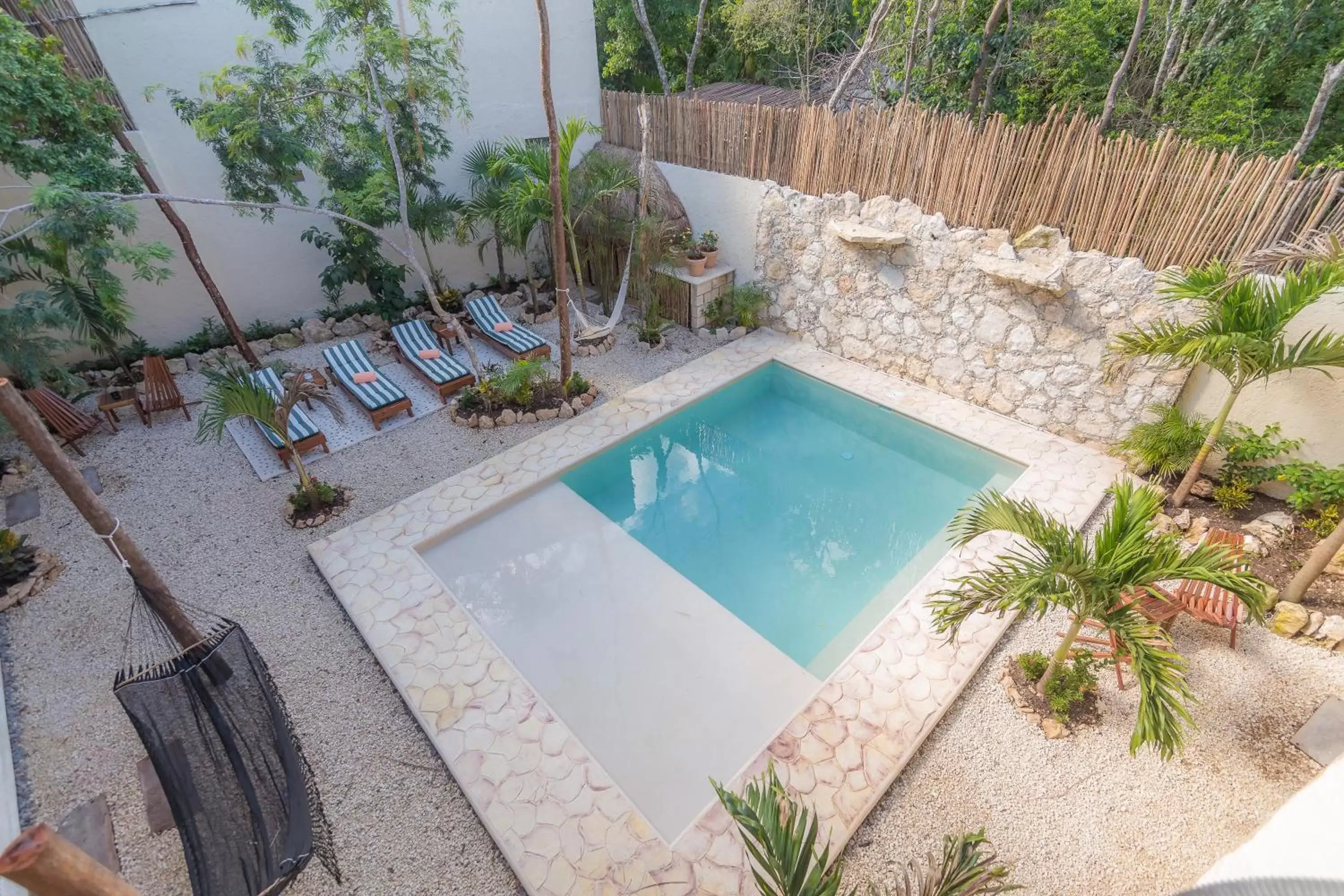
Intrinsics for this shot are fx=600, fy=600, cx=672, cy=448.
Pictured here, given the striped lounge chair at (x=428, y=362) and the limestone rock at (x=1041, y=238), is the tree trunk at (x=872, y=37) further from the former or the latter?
the striped lounge chair at (x=428, y=362)

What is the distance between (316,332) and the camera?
8617 mm

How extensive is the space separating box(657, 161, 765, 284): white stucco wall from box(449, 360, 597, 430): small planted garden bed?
10.0ft

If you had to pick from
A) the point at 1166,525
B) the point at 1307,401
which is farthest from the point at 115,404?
the point at 1307,401

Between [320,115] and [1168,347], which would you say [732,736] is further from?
[320,115]

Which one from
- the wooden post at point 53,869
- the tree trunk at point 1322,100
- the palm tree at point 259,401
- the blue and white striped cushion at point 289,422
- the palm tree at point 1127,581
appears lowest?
the blue and white striped cushion at point 289,422

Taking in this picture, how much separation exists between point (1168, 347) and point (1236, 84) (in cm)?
732

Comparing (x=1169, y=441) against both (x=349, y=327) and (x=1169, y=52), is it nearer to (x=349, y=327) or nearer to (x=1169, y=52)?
(x=1169, y=52)

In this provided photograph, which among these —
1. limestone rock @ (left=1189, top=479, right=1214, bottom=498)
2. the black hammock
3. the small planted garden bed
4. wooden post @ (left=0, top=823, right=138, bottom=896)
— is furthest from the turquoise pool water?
wooden post @ (left=0, top=823, right=138, bottom=896)

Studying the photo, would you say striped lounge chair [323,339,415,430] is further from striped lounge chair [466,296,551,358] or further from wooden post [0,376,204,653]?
wooden post [0,376,204,653]

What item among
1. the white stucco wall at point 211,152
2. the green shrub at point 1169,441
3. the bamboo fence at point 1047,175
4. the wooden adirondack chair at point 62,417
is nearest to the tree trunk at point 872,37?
the bamboo fence at point 1047,175

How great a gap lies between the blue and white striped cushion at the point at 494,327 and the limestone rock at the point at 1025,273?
5320mm

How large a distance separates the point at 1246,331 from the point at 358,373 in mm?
8536

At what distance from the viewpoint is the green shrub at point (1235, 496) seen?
16.9 ft

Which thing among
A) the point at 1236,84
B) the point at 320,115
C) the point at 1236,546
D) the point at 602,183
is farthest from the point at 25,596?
Result: the point at 1236,84
